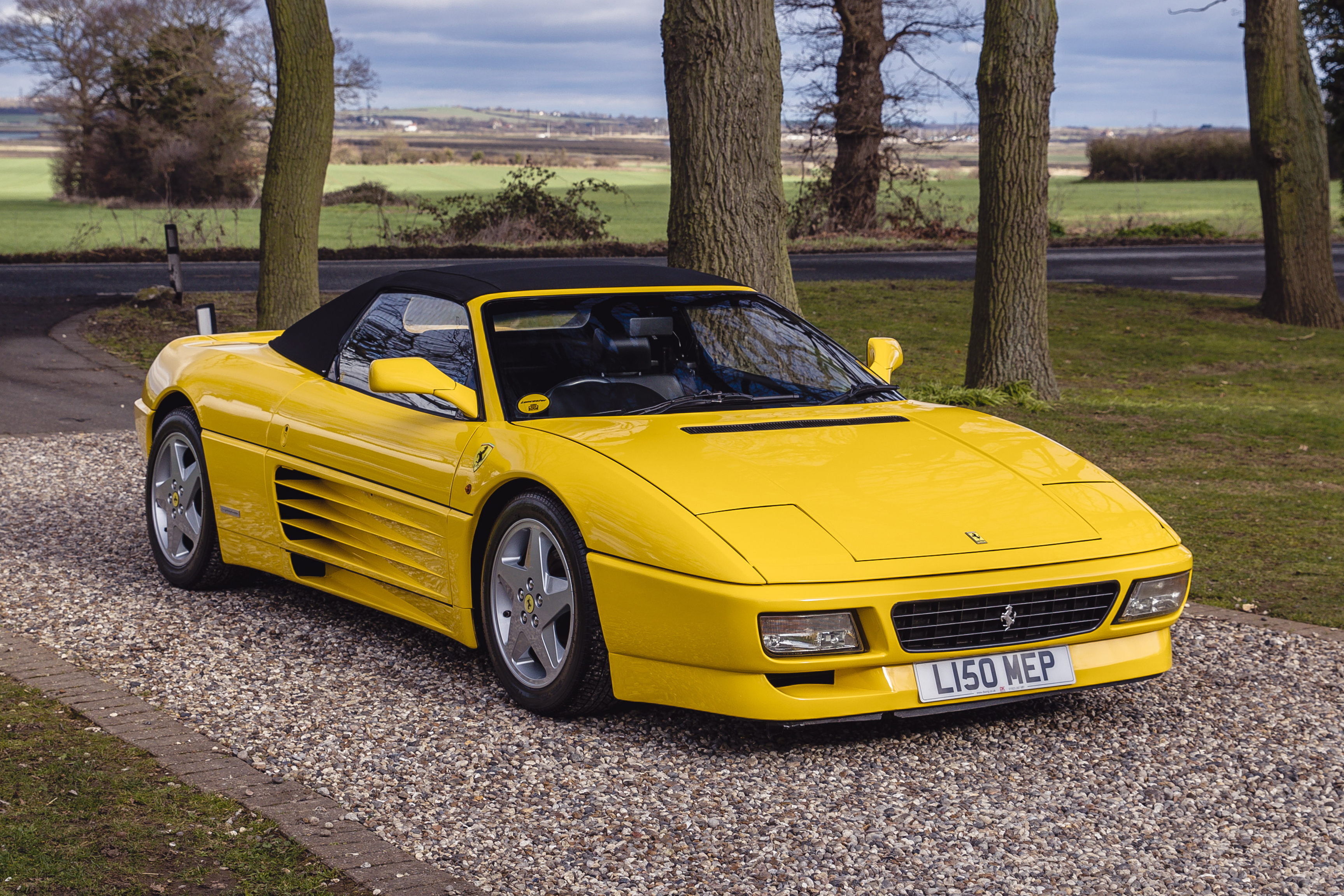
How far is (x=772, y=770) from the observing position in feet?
13.4

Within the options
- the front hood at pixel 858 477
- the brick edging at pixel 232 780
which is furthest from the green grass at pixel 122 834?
the front hood at pixel 858 477

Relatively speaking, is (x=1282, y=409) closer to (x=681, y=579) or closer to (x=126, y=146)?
(x=681, y=579)

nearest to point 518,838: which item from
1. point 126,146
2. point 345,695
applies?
point 345,695

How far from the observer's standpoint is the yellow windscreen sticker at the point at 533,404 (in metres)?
4.83

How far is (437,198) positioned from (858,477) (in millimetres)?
41057

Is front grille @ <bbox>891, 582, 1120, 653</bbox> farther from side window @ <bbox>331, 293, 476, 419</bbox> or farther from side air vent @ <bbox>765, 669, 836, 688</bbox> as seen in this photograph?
side window @ <bbox>331, 293, 476, 419</bbox>

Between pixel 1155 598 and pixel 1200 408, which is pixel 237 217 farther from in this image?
pixel 1155 598

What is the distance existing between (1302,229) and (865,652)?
15907 millimetres

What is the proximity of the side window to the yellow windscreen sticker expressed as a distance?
0.21 meters

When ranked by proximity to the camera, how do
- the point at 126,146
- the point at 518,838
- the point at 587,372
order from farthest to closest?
the point at 126,146, the point at 587,372, the point at 518,838

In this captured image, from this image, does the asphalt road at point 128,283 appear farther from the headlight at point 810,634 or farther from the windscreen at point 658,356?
the headlight at point 810,634

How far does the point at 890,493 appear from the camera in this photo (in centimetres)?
430

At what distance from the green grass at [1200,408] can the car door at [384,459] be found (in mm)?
3397

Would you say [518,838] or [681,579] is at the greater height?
[681,579]
